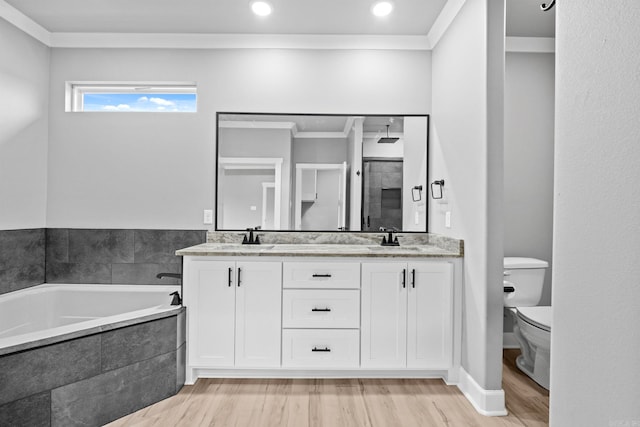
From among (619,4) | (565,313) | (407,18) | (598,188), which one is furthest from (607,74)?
(407,18)

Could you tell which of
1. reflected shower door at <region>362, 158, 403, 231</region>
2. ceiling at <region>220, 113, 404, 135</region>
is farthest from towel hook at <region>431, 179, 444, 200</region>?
ceiling at <region>220, 113, 404, 135</region>

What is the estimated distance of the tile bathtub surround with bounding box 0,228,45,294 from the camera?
2.63 m

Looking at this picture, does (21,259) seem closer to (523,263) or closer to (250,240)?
(250,240)

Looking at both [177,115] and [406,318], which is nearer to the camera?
[406,318]

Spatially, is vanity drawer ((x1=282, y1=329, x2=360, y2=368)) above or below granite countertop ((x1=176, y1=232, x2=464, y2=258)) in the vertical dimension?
below

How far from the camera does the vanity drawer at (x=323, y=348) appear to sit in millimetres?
2428

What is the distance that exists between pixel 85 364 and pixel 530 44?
3.74 meters

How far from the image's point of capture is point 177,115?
9.83 ft

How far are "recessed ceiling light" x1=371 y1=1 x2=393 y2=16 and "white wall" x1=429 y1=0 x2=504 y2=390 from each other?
46 cm

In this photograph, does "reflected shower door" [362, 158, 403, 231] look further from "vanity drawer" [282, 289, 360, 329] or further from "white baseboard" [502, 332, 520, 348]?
"white baseboard" [502, 332, 520, 348]

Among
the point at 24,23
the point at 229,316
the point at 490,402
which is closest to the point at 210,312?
the point at 229,316

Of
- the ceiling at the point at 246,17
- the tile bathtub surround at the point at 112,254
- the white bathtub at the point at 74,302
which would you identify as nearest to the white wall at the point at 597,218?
the ceiling at the point at 246,17

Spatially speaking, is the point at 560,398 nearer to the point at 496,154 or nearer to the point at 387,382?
the point at 496,154

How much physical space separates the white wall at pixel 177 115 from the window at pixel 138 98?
4.3 inches
